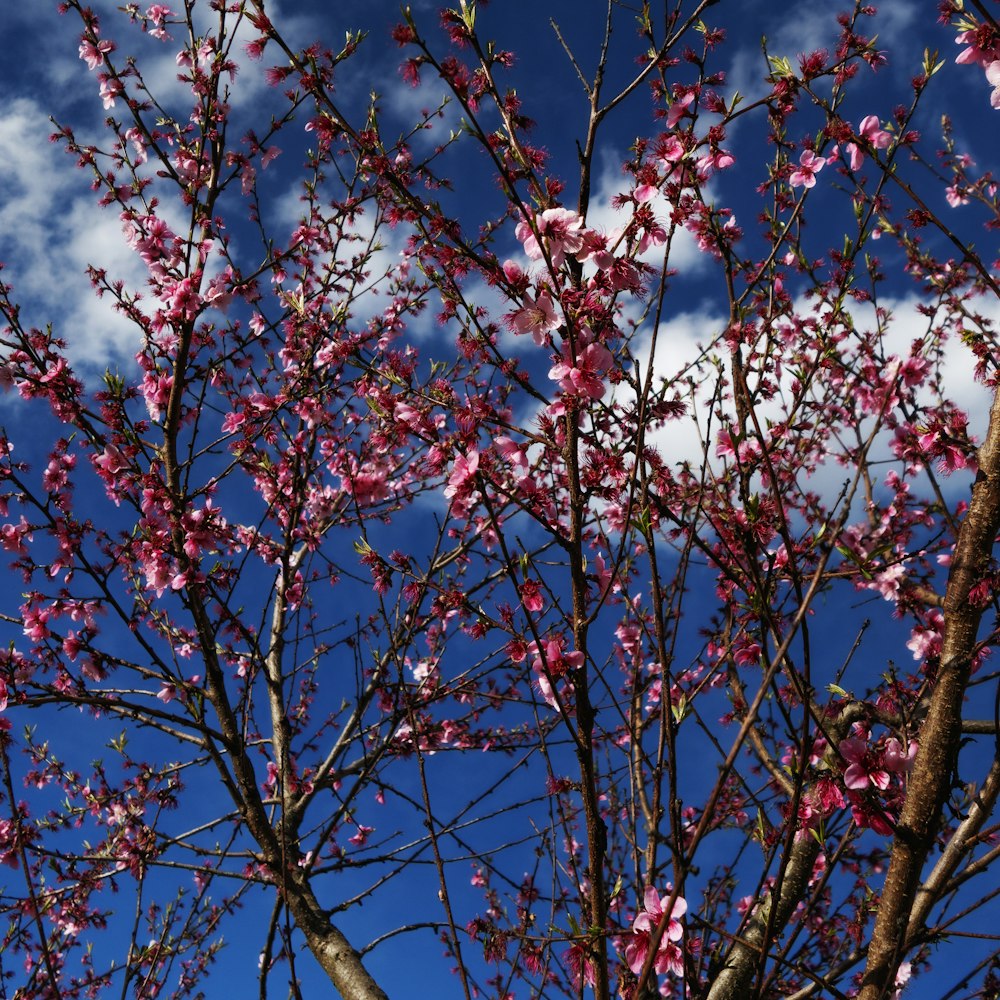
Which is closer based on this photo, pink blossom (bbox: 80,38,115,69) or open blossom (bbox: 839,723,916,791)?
open blossom (bbox: 839,723,916,791)

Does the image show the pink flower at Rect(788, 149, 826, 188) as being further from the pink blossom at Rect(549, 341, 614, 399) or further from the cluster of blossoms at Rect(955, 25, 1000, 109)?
the pink blossom at Rect(549, 341, 614, 399)

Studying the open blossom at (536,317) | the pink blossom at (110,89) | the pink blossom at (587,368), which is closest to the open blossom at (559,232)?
the open blossom at (536,317)

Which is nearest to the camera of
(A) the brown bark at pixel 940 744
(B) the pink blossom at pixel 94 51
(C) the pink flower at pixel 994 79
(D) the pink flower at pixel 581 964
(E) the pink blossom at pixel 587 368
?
(D) the pink flower at pixel 581 964

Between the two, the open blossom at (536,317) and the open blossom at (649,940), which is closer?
the open blossom at (649,940)

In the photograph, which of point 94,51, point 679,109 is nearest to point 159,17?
point 94,51

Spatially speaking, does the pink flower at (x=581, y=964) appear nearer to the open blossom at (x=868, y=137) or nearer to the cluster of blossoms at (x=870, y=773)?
the cluster of blossoms at (x=870, y=773)

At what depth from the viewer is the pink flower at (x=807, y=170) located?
131 inches

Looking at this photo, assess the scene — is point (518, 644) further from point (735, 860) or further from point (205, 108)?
point (205, 108)

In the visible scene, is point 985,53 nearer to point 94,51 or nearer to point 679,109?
point 679,109

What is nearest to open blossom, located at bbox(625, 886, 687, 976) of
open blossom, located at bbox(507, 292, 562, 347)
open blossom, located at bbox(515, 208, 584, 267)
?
open blossom, located at bbox(507, 292, 562, 347)

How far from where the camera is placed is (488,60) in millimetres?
2590

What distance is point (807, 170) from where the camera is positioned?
3428mm

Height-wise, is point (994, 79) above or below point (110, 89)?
below

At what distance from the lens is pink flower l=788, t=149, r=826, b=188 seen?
3334mm
